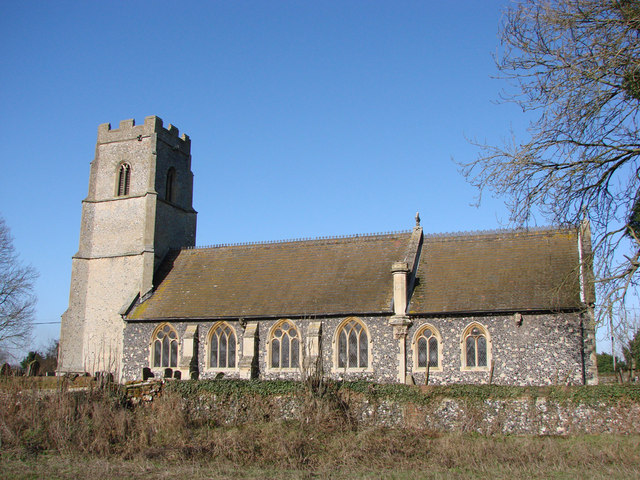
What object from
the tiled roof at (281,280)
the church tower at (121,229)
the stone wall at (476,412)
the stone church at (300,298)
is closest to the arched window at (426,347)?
the stone church at (300,298)

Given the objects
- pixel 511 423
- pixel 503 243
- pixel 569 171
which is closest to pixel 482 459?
pixel 511 423

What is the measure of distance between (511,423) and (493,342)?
701 cm

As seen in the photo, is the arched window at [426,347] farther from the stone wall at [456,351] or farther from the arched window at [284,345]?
the arched window at [284,345]

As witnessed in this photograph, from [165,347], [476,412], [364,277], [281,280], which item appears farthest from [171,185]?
[476,412]

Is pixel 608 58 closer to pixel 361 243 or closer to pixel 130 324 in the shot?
pixel 361 243

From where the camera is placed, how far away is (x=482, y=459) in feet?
41.1

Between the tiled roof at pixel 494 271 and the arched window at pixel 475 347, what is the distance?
806mm

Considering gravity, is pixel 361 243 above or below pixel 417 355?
above

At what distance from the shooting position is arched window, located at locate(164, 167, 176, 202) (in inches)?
1302

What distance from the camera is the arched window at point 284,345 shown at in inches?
970

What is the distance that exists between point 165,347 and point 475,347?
13.4 m

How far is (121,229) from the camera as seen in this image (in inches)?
1225

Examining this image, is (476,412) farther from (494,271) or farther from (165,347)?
(165,347)

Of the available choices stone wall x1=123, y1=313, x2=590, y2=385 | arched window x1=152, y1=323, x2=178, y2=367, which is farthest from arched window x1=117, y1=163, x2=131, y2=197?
stone wall x1=123, y1=313, x2=590, y2=385
